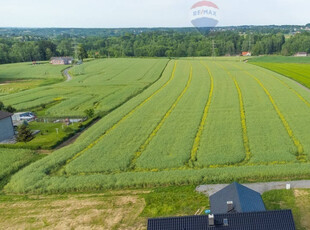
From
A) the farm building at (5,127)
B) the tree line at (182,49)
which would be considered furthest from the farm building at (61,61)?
the farm building at (5,127)

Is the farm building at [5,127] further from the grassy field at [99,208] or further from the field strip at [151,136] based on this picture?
the field strip at [151,136]

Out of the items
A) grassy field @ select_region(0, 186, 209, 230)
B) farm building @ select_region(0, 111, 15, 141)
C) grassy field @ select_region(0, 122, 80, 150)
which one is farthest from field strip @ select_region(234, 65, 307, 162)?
farm building @ select_region(0, 111, 15, 141)

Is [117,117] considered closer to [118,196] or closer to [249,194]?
[118,196]

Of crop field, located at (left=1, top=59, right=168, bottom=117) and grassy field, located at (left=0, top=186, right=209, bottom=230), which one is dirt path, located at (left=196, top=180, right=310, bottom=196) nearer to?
grassy field, located at (left=0, top=186, right=209, bottom=230)

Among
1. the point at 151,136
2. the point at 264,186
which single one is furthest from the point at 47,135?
the point at 264,186

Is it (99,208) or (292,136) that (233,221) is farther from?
(292,136)

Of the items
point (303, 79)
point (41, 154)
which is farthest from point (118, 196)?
point (303, 79)
